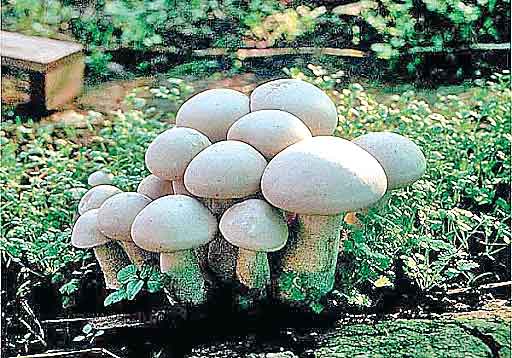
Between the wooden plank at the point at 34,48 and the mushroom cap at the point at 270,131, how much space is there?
175 cm

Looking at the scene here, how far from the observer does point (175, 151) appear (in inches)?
58.4

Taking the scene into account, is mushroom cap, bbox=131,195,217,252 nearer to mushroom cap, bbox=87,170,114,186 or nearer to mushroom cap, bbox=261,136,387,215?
mushroom cap, bbox=261,136,387,215

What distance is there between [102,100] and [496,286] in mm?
1940

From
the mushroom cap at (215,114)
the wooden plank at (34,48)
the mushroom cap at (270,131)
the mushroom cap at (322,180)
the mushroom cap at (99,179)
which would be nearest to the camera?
the mushroom cap at (322,180)

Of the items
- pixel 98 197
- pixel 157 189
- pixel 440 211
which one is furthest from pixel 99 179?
pixel 440 211

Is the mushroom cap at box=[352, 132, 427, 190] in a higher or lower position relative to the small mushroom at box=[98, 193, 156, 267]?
higher

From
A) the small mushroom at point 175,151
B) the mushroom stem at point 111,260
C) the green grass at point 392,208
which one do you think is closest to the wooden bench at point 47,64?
the green grass at point 392,208

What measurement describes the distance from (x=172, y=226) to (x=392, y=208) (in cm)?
57

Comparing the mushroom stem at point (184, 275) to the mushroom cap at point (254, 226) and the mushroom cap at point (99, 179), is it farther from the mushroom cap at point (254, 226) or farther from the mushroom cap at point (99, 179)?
the mushroom cap at point (99, 179)

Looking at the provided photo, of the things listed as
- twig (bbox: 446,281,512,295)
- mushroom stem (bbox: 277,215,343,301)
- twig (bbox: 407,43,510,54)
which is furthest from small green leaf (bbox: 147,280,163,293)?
twig (bbox: 407,43,510,54)

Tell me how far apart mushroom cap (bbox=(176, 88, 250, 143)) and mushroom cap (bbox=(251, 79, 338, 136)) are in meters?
0.04

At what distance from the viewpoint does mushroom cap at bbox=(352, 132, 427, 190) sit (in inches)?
59.3

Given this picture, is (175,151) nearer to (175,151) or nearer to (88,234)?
(175,151)

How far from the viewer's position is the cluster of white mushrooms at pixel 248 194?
1.35m
